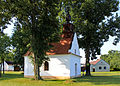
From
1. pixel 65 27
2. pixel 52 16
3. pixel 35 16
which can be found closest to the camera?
pixel 52 16

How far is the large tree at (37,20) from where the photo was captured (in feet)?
76.9

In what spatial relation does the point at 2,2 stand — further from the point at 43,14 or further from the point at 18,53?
the point at 18,53

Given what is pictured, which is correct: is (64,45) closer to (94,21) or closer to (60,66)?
(60,66)

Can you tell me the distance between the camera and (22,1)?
22359mm

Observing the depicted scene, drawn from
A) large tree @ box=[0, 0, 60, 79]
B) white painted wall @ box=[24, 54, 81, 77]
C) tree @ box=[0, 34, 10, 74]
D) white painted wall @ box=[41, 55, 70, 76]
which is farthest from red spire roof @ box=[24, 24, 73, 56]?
tree @ box=[0, 34, 10, 74]

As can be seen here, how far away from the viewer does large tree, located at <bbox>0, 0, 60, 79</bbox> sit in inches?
923

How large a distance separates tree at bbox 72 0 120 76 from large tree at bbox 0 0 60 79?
1304cm

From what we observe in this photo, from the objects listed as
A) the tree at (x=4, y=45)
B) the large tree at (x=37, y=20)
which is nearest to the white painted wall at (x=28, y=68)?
the large tree at (x=37, y=20)

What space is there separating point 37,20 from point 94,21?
17.7 m

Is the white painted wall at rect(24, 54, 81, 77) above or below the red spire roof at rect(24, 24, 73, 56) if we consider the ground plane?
below

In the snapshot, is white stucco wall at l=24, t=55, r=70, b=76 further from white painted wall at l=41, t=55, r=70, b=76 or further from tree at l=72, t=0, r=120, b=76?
tree at l=72, t=0, r=120, b=76

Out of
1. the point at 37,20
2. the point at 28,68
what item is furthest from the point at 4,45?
the point at 37,20

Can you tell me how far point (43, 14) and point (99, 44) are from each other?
21080 millimetres

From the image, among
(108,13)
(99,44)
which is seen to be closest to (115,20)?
(108,13)
